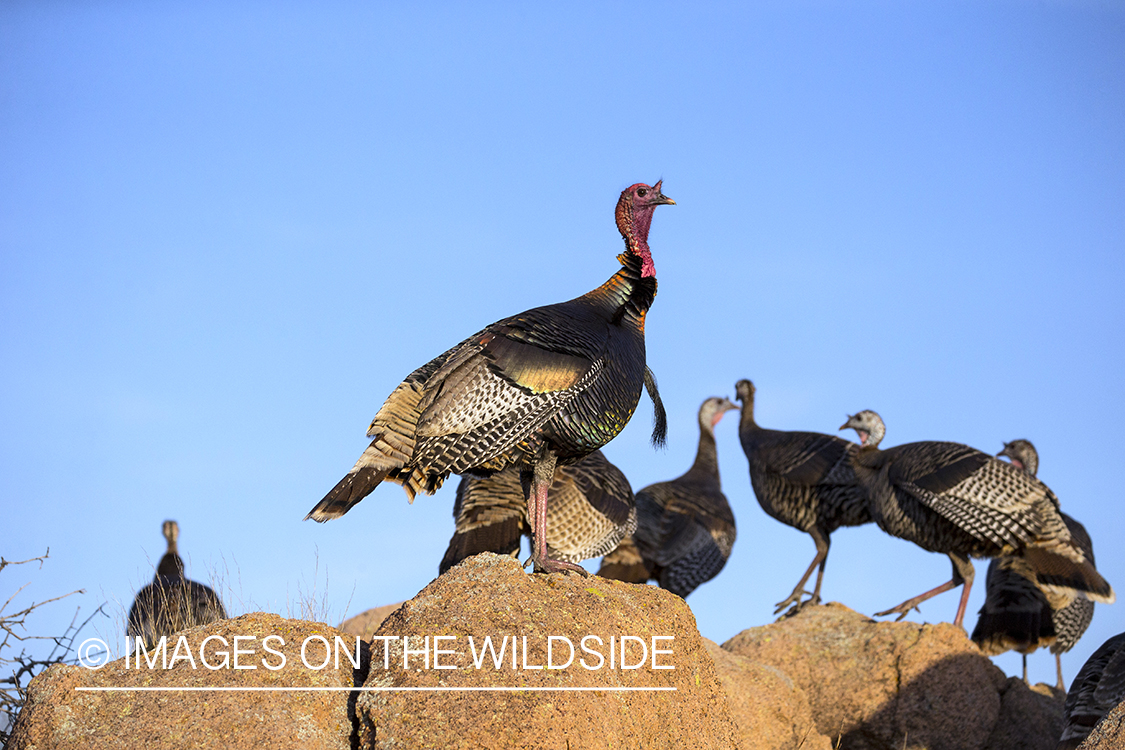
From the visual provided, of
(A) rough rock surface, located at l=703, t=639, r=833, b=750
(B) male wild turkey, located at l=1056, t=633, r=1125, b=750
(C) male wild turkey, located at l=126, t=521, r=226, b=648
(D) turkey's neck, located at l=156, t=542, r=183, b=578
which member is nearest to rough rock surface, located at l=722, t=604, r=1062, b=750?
(A) rough rock surface, located at l=703, t=639, r=833, b=750

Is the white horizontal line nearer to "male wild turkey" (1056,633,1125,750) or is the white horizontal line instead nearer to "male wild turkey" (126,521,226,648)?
"male wild turkey" (126,521,226,648)

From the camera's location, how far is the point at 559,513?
1045cm

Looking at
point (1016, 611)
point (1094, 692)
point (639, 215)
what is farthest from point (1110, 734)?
point (1016, 611)

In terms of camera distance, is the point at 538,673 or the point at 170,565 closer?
the point at 538,673

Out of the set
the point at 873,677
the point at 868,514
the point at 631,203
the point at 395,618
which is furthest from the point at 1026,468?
the point at 395,618

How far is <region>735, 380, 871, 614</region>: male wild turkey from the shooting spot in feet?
42.8

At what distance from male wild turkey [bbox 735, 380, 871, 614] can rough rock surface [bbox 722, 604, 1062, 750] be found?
2.16 metres

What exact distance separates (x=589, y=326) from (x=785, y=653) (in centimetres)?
520

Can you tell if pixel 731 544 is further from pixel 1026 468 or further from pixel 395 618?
pixel 395 618

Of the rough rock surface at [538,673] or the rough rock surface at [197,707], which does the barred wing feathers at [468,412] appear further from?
the rough rock surface at [197,707]

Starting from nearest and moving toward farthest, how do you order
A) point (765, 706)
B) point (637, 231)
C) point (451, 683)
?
point (451, 683) → point (637, 231) → point (765, 706)

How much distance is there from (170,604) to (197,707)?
5.02 metres

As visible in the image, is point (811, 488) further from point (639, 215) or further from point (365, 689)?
point (365, 689)

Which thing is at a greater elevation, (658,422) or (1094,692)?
(658,422)
